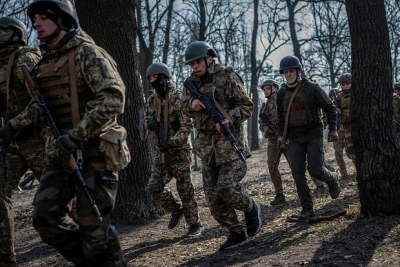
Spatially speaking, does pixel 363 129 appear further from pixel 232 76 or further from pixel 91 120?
pixel 91 120

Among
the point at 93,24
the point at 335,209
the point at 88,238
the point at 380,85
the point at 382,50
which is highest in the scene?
the point at 93,24

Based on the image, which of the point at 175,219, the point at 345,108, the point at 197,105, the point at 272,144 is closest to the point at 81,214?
the point at 197,105

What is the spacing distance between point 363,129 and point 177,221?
272 centimetres

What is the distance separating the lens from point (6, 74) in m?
5.16

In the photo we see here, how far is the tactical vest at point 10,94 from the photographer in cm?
515

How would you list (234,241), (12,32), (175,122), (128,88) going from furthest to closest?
(128,88) → (175,122) → (234,241) → (12,32)

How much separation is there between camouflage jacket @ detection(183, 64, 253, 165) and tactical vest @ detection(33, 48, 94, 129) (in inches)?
82.1

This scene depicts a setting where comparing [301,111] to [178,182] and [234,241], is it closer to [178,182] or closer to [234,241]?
[178,182]

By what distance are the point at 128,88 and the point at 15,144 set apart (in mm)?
2794

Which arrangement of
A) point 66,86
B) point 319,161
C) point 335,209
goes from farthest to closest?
point 335,209, point 319,161, point 66,86

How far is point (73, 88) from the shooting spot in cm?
396

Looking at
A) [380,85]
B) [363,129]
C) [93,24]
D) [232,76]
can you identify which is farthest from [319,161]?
[93,24]

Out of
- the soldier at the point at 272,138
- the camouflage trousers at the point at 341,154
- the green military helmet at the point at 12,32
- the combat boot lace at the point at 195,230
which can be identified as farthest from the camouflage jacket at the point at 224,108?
the camouflage trousers at the point at 341,154

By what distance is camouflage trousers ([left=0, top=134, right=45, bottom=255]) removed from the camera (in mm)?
5027
